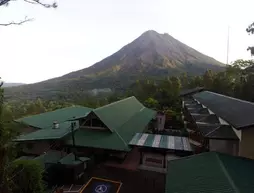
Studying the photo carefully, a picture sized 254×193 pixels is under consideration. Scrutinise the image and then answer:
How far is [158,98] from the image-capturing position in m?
31.7

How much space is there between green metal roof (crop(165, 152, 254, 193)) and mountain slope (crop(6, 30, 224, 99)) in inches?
2192

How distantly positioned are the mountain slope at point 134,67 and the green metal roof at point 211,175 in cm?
5567

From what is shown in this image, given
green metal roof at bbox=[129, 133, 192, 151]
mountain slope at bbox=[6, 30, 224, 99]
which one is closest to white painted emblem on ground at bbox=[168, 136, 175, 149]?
green metal roof at bbox=[129, 133, 192, 151]

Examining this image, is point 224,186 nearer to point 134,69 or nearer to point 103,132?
point 103,132

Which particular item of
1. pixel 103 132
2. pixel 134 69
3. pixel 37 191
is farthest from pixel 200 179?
pixel 134 69

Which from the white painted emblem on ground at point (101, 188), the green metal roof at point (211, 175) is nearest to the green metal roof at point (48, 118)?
the white painted emblem on ground at point (101, 188)

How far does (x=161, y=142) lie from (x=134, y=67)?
76.5m

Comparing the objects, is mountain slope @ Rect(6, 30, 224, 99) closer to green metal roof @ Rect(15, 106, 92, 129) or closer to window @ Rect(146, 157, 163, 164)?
green metal roof @ Rect(15, 106, 92, 129)

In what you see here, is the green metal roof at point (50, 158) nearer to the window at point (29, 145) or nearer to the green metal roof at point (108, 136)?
the green metal roof at point (108, 136)

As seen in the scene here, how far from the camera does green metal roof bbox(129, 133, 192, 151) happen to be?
394 inches

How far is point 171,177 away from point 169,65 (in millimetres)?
81104

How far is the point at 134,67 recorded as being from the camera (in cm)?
8569

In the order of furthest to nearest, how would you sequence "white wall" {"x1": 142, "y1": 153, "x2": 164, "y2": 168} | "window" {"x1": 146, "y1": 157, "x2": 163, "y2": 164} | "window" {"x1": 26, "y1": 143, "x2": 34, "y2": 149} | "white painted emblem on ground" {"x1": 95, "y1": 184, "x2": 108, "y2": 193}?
"window" {"x1": 26, "y1": 143, "x2": 34, "y2": 149} < "window" {"x1": 146, "y1": 157, "x2": 163, "y2": 164} < "white wall" {"x1": 142, "y1": 153, "x2": 164, "y2": 168} < "white painted emblem on ground" {"x1": 95, "y1": 184, "x2": 108, "y2": 193}

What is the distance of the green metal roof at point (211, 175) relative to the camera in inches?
215
